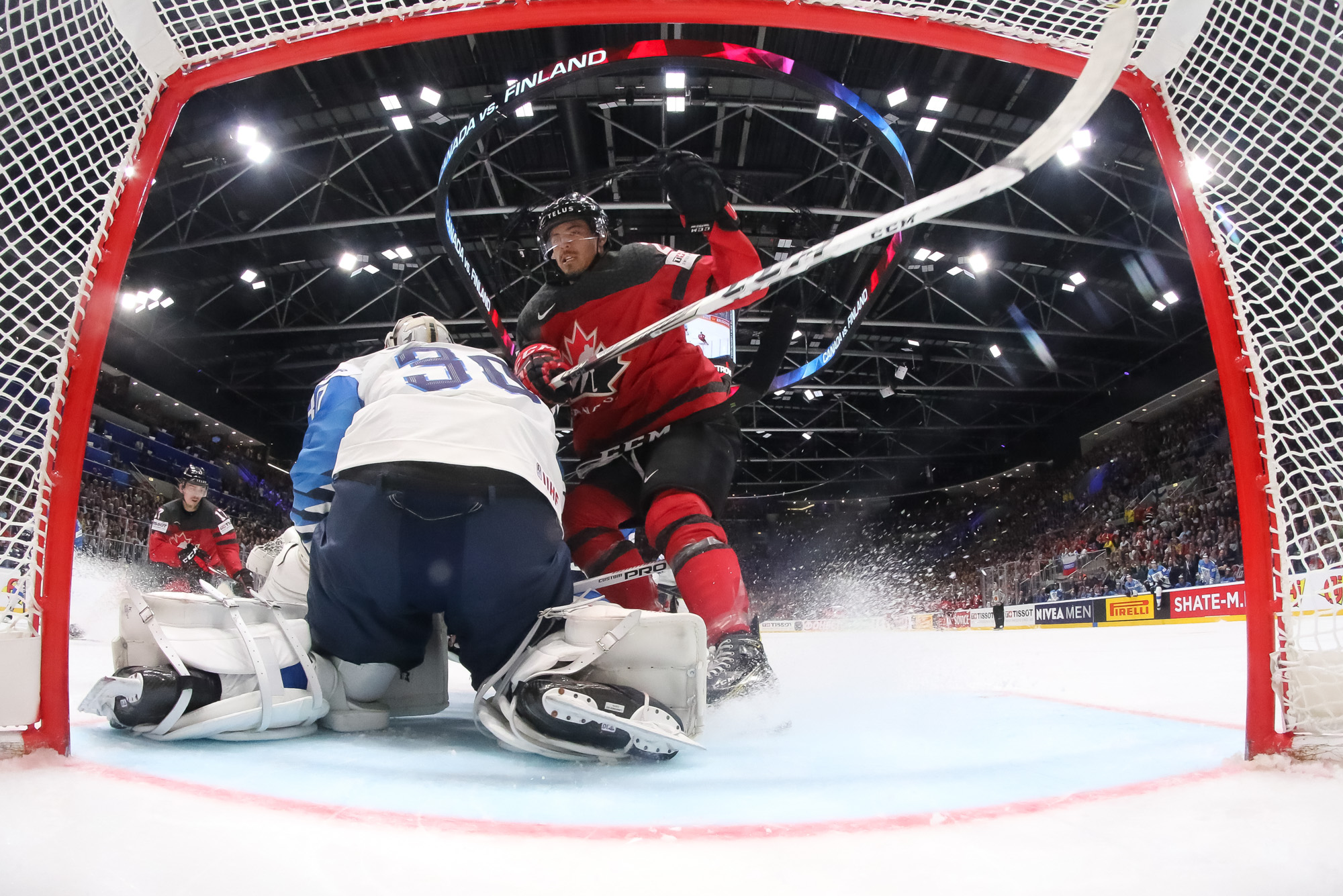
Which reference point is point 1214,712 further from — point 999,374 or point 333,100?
point 999,374

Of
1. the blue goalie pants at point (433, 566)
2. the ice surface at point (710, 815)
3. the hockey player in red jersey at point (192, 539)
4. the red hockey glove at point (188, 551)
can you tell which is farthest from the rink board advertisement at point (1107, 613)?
the red hockey glove at point (188, 551)

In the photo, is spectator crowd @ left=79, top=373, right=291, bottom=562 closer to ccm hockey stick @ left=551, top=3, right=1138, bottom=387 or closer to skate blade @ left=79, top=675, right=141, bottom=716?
skate blade @ left=79, top=675, right=141, bottom=716

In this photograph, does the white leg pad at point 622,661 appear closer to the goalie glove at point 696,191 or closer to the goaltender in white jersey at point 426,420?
the goaltender in white jersey at point 426,420

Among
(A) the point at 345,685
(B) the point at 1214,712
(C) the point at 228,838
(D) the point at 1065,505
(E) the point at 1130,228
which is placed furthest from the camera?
(D) the point at 1065,505

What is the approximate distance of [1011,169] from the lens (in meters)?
1.59

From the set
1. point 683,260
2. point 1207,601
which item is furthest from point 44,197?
point 1207,601

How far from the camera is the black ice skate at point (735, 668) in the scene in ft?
5.42

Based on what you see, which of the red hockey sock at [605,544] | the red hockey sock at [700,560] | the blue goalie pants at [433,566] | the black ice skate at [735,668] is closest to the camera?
the blue goalie pants at [433,566]

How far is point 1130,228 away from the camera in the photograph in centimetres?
1021

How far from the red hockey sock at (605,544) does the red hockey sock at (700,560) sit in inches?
7.6

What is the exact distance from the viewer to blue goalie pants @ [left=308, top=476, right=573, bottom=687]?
135 cm

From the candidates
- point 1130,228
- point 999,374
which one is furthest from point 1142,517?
point 1130,228

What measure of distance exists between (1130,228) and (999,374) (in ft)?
16.2

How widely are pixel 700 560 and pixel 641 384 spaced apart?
68 centimetres
